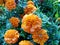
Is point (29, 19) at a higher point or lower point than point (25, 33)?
higher

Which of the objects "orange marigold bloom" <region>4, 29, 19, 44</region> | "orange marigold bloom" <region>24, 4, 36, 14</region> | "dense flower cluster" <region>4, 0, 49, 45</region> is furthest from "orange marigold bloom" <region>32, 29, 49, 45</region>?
"orange marigold bloom" <region>24, 4, 36, 14</region>

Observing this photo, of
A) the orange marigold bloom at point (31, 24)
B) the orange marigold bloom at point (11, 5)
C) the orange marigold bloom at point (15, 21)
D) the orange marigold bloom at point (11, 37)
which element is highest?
the orange marigold bloom at point (11, 5)

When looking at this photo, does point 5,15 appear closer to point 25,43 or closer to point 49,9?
point 25,43

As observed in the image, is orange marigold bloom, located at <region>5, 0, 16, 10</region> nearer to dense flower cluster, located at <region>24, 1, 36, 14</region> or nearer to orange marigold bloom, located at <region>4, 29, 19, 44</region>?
dense flower cluster, located at <region>24, 1, 36, 14</region>

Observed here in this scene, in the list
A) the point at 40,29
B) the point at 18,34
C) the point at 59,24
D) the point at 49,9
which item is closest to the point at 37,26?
the point at 40,29

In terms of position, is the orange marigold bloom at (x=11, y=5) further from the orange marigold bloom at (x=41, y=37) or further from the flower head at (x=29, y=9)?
the orange marigold bloom at (x=41, y=37)

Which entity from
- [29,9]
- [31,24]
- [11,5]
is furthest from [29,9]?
[31,24]

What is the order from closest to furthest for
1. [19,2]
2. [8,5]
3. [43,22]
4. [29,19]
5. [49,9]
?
[29,19] → [43,22] → [8,5] → [19,2] → [49,9]

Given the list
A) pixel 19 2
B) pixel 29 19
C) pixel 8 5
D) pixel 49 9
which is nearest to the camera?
pixel 29 19

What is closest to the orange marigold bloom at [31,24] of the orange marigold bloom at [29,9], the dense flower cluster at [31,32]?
the dense flower cluster at [31,32]
